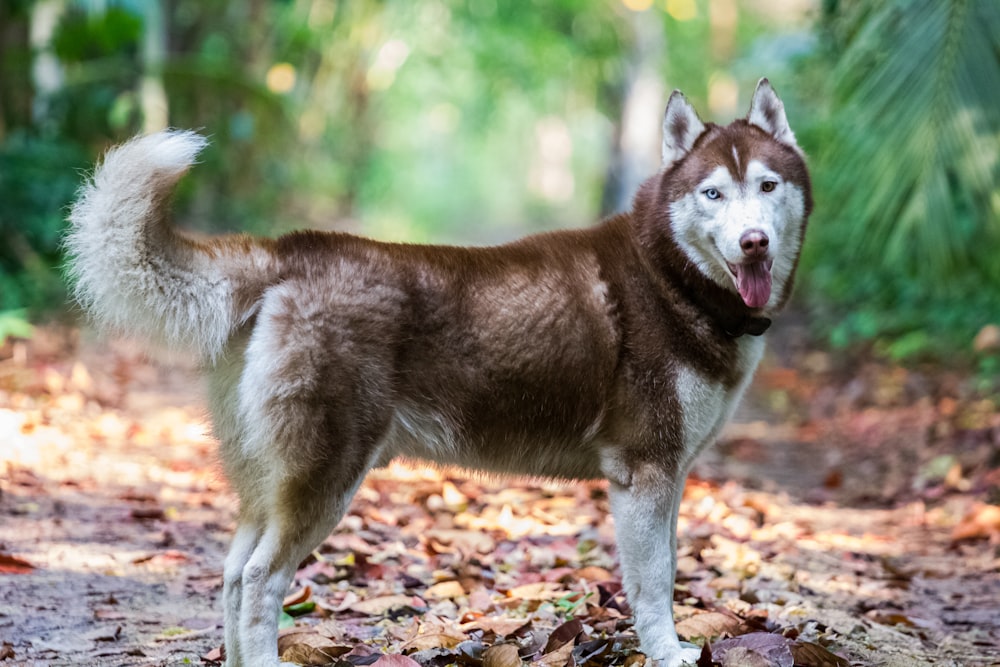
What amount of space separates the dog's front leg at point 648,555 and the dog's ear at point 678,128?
1.25 metres

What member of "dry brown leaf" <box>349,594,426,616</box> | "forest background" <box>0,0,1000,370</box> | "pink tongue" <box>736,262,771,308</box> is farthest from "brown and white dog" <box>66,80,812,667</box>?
"forest background" <box>0,0,1000,370</box>

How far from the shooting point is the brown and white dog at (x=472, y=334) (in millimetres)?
3141

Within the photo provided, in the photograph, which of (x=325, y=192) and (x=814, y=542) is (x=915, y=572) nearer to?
(x=814, y=542)

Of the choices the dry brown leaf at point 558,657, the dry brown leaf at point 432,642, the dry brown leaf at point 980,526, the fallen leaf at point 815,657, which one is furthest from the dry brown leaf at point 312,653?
the dry brown leaf at point 980,526

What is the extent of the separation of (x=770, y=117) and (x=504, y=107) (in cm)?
2004

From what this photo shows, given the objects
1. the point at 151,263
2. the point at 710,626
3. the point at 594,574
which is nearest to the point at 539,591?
the point at 594,574

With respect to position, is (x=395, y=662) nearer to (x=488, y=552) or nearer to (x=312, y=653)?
(x=312, y=653)

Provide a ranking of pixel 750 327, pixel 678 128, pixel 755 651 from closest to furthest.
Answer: pixel 755 651, pixel 750 327, pixel 678 128

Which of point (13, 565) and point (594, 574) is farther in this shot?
point (594, 574)

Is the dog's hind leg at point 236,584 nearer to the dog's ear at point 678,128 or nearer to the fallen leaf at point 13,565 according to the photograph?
the fallen leaf at point 13,565

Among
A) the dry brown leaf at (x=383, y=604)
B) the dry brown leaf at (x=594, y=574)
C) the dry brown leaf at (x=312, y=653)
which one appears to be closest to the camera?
the dry brown leaf at (x=312, y=653)

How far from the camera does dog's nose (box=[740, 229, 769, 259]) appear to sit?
136 inches

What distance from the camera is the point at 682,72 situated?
68.1 ft

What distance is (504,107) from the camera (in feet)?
77.0
